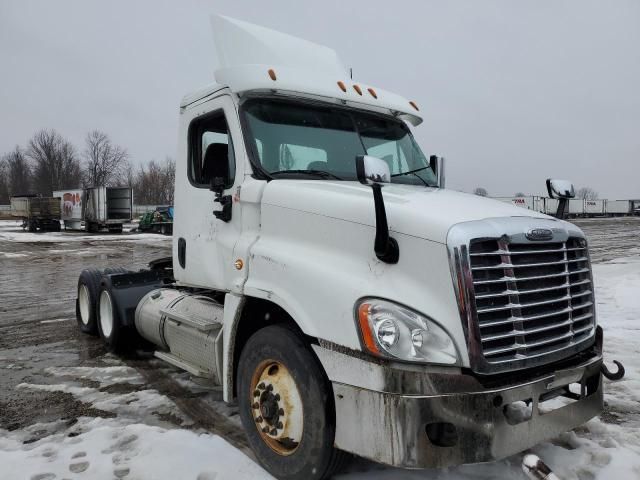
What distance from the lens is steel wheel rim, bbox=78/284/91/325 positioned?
7220 millimetres

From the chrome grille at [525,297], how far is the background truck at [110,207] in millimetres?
38042

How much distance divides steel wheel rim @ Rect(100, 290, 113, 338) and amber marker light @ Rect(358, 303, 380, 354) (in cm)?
462

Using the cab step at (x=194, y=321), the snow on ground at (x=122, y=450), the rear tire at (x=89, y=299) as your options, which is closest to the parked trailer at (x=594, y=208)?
the rear tire at (x=89, y=299)

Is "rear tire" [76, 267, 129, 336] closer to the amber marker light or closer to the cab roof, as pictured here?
the cab roof

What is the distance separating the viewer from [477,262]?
269 cm

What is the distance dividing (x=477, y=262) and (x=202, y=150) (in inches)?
111

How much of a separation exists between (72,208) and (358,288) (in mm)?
44697

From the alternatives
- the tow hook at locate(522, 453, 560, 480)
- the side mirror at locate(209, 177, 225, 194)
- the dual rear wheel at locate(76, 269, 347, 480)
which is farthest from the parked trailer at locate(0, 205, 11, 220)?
the tow hook at locate(522, 453, 560, 480)

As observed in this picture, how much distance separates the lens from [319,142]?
405 cm

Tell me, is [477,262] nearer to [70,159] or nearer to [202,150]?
[202,150]

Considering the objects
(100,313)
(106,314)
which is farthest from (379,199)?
(100,313)

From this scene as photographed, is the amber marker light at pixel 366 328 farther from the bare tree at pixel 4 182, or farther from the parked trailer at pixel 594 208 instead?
the bare tree at pixel 4 182

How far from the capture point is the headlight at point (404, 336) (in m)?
2.64

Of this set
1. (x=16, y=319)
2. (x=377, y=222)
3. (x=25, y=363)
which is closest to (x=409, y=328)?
(x=377, y=222)
